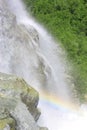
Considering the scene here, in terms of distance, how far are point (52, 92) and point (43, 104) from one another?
1642 millimetres

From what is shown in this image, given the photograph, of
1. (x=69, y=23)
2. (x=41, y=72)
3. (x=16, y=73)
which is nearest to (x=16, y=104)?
(x=16, y=73)

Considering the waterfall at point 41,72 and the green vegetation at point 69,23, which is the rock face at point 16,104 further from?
the green vegetation at point 69,23

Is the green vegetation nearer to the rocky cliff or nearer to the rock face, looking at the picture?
the rocky cliff

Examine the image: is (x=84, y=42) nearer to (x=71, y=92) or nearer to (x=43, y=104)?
(x=71, y=92)

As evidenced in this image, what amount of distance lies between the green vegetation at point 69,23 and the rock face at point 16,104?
8498mm

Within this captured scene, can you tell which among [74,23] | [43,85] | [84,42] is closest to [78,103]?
[43,85]

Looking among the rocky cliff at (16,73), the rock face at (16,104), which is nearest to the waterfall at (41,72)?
the rocky cliff at (16,73)

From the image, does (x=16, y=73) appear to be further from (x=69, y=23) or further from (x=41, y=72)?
(x=69, y=23)

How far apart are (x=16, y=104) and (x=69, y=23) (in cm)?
1501

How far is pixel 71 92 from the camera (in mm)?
20391

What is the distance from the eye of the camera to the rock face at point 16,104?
11320 millimetres

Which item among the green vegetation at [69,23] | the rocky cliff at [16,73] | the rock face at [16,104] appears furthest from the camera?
the green vegetation at [69,23]

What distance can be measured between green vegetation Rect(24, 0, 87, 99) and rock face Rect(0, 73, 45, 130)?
850 centimetres

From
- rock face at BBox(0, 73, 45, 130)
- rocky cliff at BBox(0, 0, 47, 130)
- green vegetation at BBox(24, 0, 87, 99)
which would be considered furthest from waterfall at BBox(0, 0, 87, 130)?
rock face at BBox(0, 73, 45, 130)
